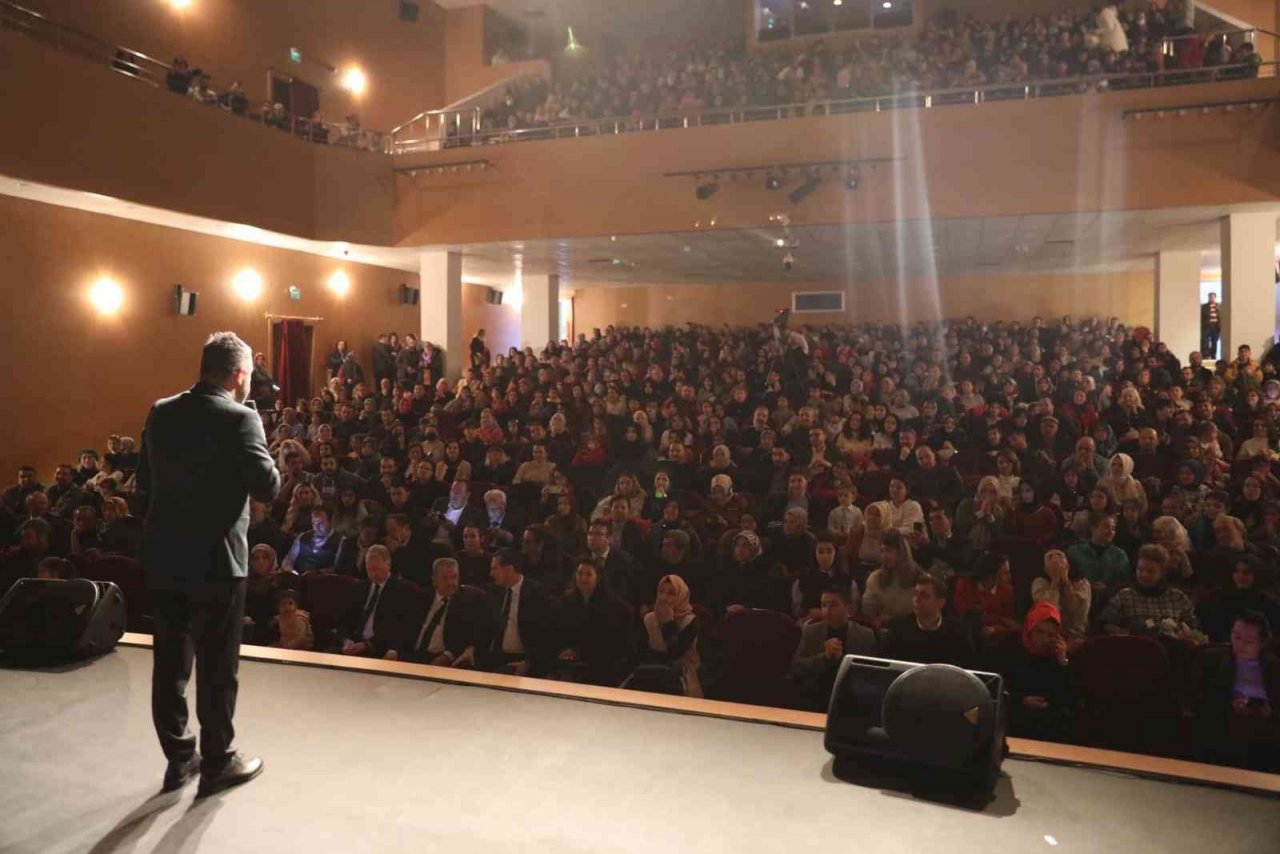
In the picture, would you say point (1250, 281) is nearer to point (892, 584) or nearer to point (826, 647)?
point (892, 584)

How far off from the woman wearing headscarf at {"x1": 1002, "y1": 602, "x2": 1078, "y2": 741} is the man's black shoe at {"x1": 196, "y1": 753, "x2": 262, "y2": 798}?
95.8 inches

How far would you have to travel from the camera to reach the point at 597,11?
14938mm

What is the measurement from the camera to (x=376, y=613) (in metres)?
4.07

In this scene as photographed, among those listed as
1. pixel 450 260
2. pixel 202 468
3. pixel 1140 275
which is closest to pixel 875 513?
pixel 202 468

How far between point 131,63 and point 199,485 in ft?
27.0

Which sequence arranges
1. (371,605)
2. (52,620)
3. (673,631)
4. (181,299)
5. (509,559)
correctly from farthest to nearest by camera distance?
(181,299)
(371,605)
(509,559)
(673,631)
(52,620)

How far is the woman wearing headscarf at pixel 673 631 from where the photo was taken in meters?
3.66

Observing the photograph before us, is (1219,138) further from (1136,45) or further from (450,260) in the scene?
(450,260)

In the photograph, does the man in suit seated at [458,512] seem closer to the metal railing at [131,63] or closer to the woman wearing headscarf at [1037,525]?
the woman wearing headscarf at [1037,525]

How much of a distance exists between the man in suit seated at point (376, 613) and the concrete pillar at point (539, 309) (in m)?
9.67

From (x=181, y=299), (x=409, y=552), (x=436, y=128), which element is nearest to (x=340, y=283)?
(x=181, y=299)

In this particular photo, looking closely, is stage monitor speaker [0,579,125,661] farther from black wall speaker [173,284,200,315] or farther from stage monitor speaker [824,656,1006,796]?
black wall speaker [173,284,200,315]

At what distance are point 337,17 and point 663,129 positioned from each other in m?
5.61

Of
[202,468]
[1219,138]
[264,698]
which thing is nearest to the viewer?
[202,468]
